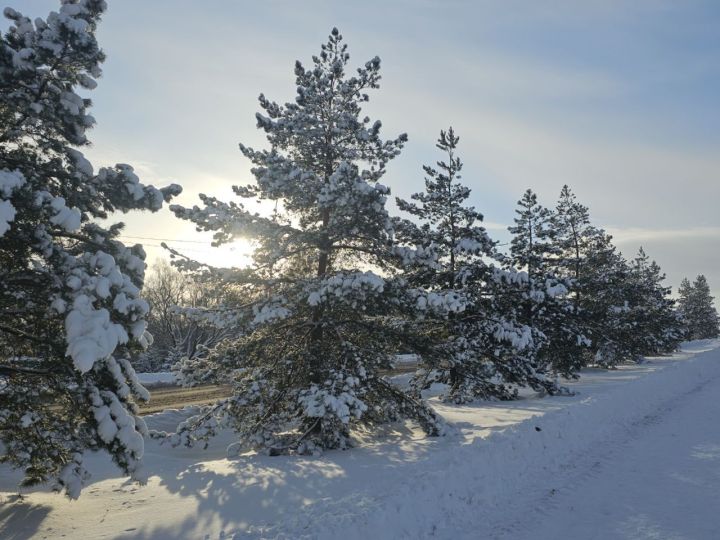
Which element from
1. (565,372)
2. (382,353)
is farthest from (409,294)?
(565,372)

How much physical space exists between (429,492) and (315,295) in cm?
437

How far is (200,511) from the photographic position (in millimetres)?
6754

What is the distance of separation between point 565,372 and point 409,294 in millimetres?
16043

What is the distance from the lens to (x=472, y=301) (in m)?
16.5

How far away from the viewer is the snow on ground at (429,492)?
6.04m

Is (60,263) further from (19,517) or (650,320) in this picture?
(650,320)

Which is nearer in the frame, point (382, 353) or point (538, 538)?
point (538, 538)

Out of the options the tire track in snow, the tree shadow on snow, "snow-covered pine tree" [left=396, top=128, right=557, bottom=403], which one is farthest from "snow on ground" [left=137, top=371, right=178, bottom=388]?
the tire track in snow

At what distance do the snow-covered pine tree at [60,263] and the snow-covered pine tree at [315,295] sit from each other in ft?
13.2

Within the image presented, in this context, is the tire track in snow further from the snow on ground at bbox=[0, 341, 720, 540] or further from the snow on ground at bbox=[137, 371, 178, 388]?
the snow on ground at bbox=[137, 371, 178, 388]

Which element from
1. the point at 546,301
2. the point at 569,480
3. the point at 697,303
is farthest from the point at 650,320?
the point at 697,303

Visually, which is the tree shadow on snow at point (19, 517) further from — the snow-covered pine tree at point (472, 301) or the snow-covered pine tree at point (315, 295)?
the snow-covered pine tree at point (472, 301)

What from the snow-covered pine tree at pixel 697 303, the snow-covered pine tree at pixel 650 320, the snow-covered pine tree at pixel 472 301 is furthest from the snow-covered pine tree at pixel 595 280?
the snow-covered pine tree at pixel 697 303

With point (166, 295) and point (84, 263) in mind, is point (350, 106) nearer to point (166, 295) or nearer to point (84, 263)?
point (84, 263)
